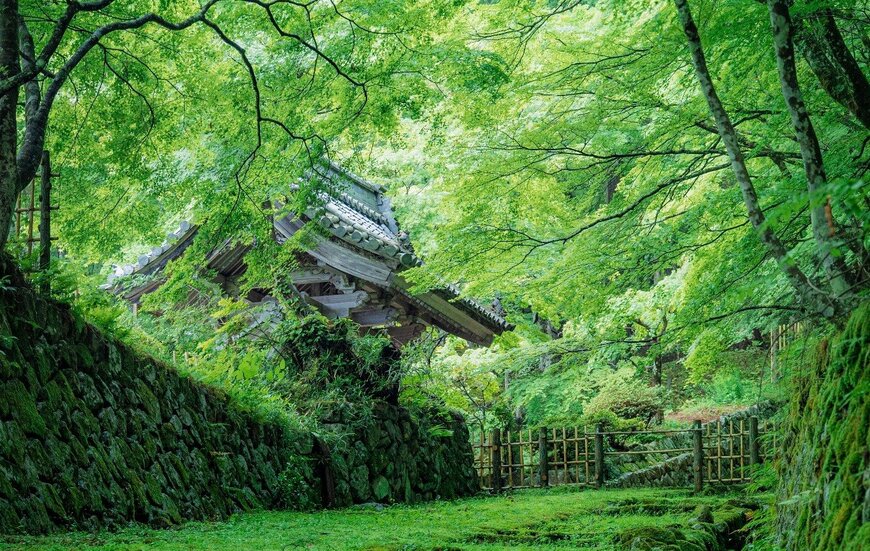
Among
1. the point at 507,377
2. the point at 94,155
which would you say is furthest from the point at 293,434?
the point at 507,377

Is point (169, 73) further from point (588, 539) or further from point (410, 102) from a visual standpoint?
point (588, 539)

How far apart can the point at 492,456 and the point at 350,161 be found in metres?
8.35

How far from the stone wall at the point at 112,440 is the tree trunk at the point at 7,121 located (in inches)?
17.6

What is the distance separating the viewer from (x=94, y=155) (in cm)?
1060

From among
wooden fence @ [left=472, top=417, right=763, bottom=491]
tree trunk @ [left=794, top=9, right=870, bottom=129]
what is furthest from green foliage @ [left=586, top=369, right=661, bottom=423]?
tree trunk @ [left=794, top=9, right=870, bottom=129]

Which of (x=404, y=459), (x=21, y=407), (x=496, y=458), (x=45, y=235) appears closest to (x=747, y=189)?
(x=21, y=407)

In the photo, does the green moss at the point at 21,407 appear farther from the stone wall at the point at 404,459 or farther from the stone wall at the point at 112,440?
the stone wall at the point at 404,459

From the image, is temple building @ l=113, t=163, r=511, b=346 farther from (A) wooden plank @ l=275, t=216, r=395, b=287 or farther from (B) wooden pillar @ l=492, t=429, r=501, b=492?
(B) wooden pillar @ l=492, t=429, r=501, b=492

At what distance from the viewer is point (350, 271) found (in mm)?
12781

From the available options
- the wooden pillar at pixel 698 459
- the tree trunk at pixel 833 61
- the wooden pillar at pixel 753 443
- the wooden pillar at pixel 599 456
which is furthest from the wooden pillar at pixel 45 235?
the wooden pillar at pixel 753 443

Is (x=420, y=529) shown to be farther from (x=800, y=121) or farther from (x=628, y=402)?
(x=628, y=402)

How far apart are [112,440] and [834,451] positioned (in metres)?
5.75

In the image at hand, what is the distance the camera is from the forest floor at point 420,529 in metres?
6.21

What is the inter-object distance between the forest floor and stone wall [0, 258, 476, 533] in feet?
1.10
